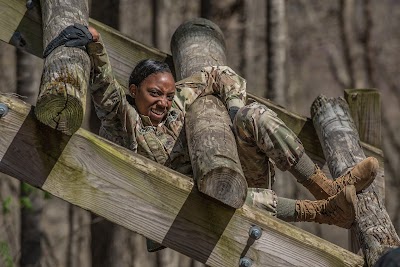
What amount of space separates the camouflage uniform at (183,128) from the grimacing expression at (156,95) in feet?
0.14

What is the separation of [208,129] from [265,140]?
0.33m

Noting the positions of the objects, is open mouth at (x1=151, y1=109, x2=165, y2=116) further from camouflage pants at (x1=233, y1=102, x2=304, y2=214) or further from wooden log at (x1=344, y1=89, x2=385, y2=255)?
wooden log at (x1=344, y1=89, x2=385, y2=255)

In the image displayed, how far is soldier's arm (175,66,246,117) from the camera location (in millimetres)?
5879

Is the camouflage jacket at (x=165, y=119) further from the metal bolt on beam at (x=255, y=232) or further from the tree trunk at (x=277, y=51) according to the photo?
the tree trunk at (x=277, y=51)

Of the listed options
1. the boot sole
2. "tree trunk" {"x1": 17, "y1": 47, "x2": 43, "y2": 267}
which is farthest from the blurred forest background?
the boot sole

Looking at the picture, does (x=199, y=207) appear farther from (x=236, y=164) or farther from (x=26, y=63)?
(x=26, y=63)

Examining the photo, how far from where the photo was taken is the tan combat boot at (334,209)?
536cm

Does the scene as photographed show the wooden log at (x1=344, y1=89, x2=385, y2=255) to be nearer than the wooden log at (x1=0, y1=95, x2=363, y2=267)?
No

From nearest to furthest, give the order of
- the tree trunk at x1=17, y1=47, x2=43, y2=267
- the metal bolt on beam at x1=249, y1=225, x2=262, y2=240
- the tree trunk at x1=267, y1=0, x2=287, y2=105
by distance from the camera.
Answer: the metal bolt on beam at x1=249, y1=225, x2=262, y2=240, the tree trunk at x1=17, y1=47, x2=43, y2=267, the tree trunk at x1=267, y1=0, x2=287, y2=105

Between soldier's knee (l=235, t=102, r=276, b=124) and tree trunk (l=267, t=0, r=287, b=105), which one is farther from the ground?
tree trunk (l=267, t=0, r=287, b=105)

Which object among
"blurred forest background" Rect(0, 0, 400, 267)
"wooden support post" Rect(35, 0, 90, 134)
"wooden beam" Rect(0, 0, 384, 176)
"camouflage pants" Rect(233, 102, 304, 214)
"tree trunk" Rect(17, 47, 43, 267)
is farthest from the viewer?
"blurred forest background" Rect(0, 0, 400, 267)

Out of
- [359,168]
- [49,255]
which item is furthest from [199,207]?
[49,255]

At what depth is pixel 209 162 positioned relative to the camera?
4852mm

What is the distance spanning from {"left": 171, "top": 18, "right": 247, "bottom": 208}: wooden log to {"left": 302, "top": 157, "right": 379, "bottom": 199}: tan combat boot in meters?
0.51
